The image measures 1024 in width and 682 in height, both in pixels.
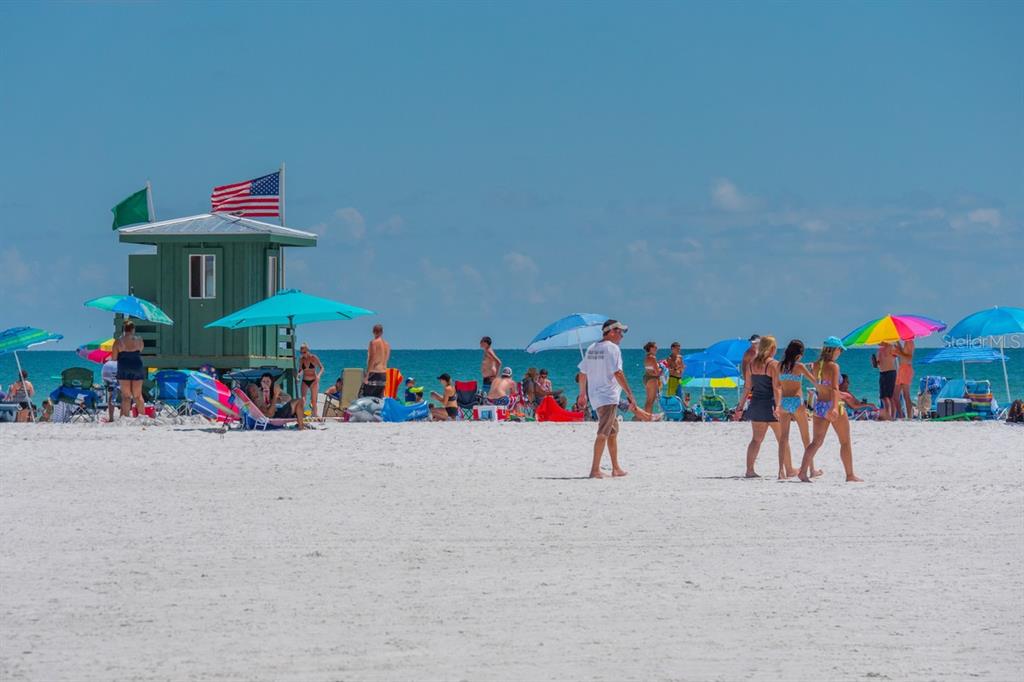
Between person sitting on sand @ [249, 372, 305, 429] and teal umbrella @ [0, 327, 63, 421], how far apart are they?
325 centimetres

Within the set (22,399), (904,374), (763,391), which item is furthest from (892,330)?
(22,399)

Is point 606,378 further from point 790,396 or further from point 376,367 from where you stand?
point 376,367

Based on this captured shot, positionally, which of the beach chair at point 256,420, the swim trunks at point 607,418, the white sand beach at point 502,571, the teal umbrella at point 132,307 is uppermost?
the teal umbrella at point 132,307

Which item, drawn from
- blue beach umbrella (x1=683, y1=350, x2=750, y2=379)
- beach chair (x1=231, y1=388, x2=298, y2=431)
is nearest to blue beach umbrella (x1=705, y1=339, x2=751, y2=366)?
blue beach umbrella (x1=683, y1=350, x2=750, y2=379)

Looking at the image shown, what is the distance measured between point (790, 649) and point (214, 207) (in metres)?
18.2

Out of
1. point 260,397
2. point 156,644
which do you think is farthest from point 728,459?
point 156,644

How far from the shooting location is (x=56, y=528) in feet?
31.4

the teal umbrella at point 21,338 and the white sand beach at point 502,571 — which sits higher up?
the teal umbrella at point 21,338

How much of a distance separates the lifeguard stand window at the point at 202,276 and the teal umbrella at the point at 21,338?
241cm

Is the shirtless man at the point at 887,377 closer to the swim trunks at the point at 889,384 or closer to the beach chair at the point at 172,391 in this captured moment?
the swim trunks at the point at 889,384

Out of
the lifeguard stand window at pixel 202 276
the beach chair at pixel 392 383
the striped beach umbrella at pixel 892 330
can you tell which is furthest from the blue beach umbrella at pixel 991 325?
the lifeguard stand window at pixel 202 276

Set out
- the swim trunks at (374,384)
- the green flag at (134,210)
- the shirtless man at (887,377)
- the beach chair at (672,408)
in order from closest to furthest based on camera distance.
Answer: the swim trunks at (374,384) < the shirtless man at (887,377) < the beach chair at (672,408) < the green flag at (134,210)

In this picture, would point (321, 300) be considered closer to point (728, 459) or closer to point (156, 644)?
point (728, 459)

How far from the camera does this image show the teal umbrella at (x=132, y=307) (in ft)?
66.2
